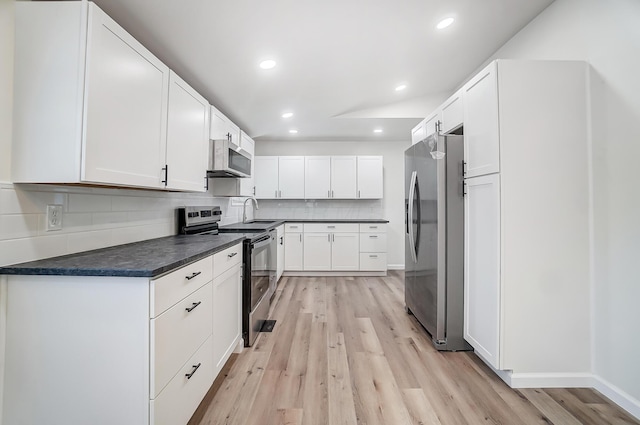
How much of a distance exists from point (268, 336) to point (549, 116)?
2.67 metres

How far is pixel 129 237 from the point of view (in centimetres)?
180

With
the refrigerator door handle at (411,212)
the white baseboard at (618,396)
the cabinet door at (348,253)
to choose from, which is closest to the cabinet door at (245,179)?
the cabinet door at (348,253)

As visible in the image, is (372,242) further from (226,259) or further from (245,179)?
(226,259)

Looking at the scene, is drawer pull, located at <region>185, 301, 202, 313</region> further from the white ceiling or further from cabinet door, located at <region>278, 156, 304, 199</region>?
cabinet door, located at <region>278, 156, 304, 199</region>

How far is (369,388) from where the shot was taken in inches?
67.8

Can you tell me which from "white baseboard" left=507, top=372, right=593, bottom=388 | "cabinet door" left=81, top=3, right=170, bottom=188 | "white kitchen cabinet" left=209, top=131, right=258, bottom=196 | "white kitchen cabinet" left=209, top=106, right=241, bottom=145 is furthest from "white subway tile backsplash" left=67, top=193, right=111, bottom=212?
"white baseboard" left=507, top=372, right=593, bottom=388

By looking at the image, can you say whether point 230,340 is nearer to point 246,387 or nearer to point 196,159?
point 246,387

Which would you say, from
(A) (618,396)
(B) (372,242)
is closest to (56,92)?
(A) (618,396)

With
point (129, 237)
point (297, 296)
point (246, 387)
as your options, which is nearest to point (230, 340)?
point (246, 387)

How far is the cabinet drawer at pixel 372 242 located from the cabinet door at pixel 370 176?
2.29ft

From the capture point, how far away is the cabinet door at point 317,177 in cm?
477

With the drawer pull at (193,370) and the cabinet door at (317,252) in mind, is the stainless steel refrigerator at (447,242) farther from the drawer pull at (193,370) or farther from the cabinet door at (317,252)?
the cabinet door at (317,252)

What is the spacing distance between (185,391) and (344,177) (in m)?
3.91

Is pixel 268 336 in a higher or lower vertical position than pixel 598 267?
lower
